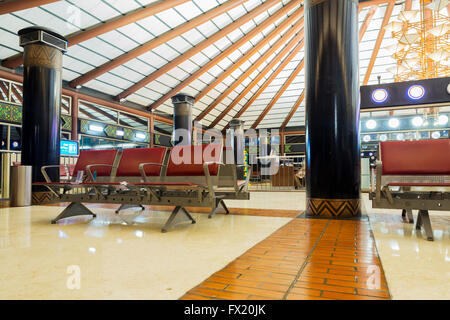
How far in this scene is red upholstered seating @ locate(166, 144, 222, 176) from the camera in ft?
12.3

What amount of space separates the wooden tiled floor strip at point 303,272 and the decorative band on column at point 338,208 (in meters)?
1.20

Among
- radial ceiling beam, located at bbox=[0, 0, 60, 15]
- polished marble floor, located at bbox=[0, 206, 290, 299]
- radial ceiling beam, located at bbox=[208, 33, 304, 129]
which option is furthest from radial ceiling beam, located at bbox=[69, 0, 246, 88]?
polished marble floor, located at bbox=[0, 206, 290, 299]

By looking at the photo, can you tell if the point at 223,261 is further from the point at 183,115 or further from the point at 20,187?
the point at 183,115

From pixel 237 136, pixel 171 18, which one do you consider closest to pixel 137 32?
pixel 171 18

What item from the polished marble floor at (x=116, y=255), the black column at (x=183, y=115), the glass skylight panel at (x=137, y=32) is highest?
the glass skylight panel at (x=137, y=32)

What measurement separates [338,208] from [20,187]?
6053 mm

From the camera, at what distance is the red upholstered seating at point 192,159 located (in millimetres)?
3764

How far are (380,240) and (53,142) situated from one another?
21.5ft

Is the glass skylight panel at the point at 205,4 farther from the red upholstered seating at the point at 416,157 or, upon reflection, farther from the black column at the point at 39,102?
the red upholstered seating at the point at 416,157

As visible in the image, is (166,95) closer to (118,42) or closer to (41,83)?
(118,42)

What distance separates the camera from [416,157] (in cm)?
345

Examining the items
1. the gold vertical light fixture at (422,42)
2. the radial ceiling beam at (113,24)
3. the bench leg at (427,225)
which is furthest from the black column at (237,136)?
the bench leg at (427,225)

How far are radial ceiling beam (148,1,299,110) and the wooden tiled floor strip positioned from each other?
11.3 metres
